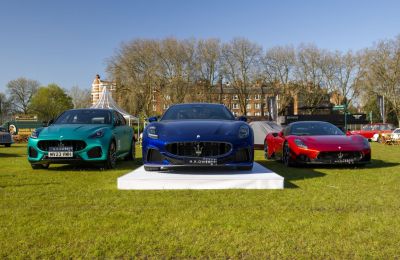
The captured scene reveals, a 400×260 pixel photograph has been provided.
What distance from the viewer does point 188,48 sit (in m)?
Answer: 57.6

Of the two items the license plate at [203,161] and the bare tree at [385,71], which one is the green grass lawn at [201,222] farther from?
the bare tree at [385,71]

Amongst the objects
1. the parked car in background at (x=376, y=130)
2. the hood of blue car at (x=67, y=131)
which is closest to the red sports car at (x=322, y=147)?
the hood of blue car at (x=67, y=131)

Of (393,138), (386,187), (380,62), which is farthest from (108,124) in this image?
(380,62)

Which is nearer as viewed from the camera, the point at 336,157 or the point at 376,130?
the point at 336,157

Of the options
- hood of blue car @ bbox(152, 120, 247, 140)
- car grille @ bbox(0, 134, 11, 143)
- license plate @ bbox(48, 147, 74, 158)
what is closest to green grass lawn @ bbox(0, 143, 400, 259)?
hood of blue car @ bbox(152, 120, 247, 140)

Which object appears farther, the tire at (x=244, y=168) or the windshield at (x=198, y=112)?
the windshield at (x=198, y=112)

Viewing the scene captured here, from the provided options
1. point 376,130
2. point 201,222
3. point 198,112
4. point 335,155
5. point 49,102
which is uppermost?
point 49,102

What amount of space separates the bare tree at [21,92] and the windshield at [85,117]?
266 ft

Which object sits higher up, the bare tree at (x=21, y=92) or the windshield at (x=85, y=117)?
the bare tree at (x=21, y=92)

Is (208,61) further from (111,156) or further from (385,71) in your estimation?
(111,156)

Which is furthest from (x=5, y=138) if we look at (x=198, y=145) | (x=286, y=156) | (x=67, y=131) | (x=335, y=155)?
(x=198, y=145)

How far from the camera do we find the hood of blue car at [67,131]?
8.20m

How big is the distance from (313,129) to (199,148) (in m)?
5.01

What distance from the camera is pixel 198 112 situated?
7.67 m
